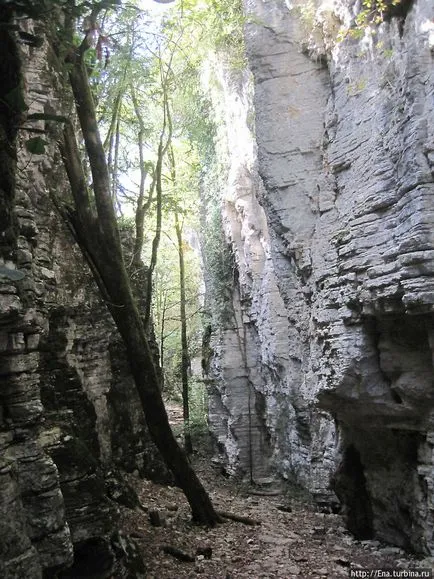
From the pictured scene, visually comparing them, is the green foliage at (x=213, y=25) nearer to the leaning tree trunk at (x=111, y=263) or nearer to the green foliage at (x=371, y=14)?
the green foliage at (x=371, y=14)

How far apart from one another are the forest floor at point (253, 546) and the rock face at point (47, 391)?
854mm

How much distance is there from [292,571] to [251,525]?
220 centimetres

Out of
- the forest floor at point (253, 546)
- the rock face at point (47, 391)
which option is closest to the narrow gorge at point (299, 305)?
the rock face at point (47, 391)

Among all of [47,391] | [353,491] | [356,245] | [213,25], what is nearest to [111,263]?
[47,391]

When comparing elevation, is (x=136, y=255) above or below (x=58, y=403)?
above

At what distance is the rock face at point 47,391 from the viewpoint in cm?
424

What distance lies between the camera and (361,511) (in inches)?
359

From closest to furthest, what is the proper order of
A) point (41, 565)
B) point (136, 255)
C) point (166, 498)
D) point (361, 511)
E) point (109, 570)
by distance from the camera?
point (41, 565)
point (109, 570)
point (361, 511)
point (166, 498)
point (136, 255)

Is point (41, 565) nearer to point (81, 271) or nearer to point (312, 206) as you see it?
point (81, 271)

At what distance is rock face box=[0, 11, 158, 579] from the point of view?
4.24 metres

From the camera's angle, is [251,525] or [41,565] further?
[251,525]

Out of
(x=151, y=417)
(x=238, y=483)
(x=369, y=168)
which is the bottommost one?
(x=238, y=483)

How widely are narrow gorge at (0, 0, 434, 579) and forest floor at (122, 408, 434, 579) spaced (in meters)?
0.43

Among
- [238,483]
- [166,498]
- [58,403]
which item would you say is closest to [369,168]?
[58,403]
